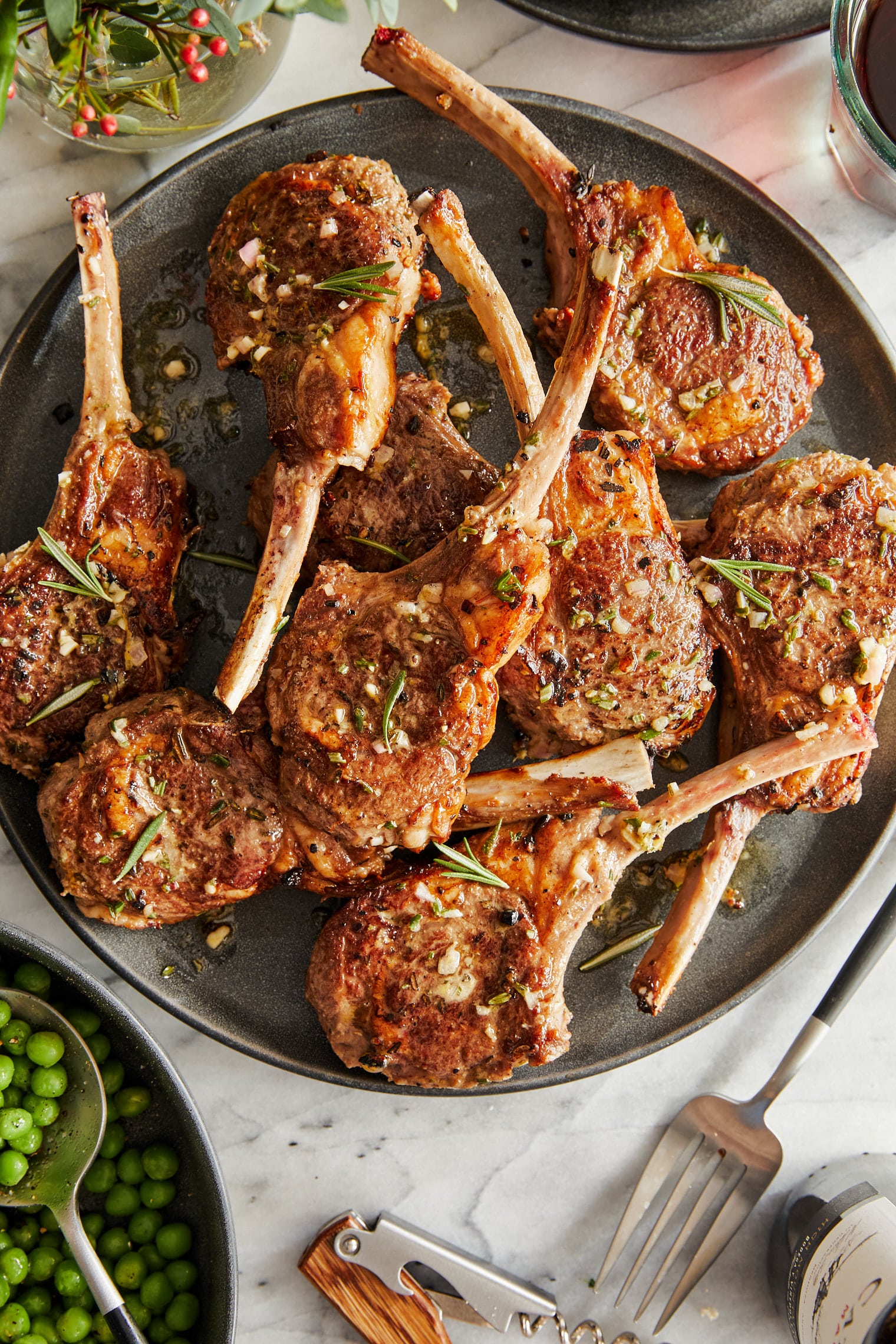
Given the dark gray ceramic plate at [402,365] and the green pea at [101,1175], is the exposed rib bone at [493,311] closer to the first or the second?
the dark gray ceramic plate at [402,365]

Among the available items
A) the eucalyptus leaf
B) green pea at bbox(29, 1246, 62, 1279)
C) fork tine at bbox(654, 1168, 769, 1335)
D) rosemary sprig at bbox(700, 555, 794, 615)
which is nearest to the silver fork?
fork tine at bbox(654, 1168, 769, 1335)

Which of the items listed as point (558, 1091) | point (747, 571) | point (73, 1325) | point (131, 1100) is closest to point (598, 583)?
point (747, 571)

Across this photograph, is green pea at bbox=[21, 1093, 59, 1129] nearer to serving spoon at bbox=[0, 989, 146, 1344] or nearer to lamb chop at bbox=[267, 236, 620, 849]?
serving spoon at bbox=[0, 989, 146, 1344]

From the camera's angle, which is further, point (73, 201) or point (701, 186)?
point (701, 186)

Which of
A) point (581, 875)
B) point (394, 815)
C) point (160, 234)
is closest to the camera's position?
point (394, 815)

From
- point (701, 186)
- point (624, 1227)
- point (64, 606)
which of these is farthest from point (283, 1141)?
point (701, 186)

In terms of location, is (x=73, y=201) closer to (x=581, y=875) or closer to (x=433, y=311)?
(x=433, y=311)
